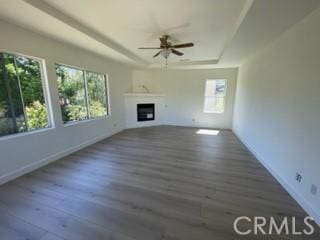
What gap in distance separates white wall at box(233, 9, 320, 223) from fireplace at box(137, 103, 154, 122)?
13.8ft

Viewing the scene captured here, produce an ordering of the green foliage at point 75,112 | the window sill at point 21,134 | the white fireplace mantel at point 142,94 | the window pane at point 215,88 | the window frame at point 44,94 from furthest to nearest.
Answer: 1. the window pane at point 215,88
2. the white fireplace mantel at point 142,94
3. the green foliage at point 75,112
4. the window frame at point 44,94
5. the window sill at point 21,134

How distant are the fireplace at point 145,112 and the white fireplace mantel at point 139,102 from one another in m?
0.13

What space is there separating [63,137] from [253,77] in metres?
5.01

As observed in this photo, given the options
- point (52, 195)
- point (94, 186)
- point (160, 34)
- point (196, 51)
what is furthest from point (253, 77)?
point (52, 195)

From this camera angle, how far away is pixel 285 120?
254 centimetres

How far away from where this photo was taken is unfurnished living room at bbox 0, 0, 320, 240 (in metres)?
1.80

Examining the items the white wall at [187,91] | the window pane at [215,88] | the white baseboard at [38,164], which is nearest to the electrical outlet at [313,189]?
the white baseboard at [38,164]

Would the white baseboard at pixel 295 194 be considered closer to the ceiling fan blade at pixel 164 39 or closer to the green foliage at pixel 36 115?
the ceiling fan blade at pixel 164 39

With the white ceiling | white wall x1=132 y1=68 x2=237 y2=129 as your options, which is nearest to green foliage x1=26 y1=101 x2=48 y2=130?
the white ceiling

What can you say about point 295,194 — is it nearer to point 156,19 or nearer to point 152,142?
point 152,142

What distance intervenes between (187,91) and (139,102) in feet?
7.04

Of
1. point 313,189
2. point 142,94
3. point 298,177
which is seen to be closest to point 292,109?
point 298,177

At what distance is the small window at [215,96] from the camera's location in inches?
253

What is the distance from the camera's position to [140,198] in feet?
7.14
